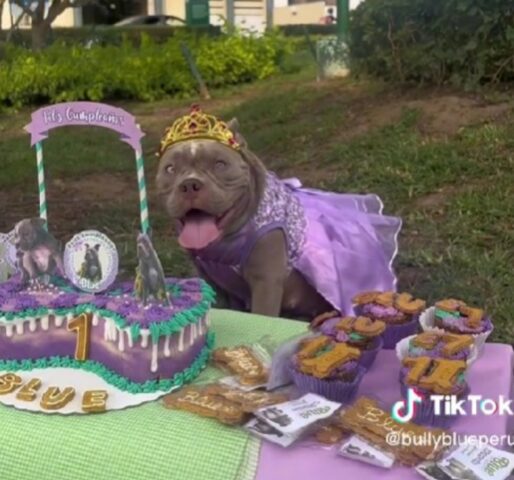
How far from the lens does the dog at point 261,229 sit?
7.59ft

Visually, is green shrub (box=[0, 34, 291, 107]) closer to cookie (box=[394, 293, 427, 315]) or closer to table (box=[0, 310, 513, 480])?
cookie (box=[394, 293, 427, 315])

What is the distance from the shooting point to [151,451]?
63.6 inches

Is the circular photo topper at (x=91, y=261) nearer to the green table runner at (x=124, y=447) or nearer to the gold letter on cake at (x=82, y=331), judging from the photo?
the gold letter on cake at (x=82, y=331)

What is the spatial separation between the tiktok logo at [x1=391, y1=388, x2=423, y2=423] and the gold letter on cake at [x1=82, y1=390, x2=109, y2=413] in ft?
1.76

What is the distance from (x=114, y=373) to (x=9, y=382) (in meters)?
0.21

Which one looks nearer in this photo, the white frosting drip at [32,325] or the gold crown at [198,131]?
the white frosting drip at [32,325]

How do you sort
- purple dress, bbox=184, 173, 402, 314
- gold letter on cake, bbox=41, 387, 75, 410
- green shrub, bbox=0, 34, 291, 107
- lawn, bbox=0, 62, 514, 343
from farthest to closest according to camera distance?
green shrub, bbox=0, 34, 291, 107, lawn, bbox=0, 62, 514, 343, purple dress, bbox=184, 173, 402, 314, gold letter on cake, bbox=41, 387, 75, 410

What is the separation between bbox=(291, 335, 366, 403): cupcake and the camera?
1.70m

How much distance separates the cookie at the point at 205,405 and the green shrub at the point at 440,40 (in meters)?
4.91

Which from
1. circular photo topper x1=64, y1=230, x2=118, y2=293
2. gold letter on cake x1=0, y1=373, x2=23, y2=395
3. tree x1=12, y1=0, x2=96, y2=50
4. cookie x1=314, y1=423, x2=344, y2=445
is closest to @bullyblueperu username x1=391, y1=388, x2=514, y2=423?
cookie x1=314, y1=423, x2=344, y2=445

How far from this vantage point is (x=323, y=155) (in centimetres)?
611

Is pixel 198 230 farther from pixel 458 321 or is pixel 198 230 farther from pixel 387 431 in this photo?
pixel 387 431

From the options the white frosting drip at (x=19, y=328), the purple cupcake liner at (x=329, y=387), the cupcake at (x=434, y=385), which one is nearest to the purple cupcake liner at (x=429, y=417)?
the cupcake at (x=434, y=385)

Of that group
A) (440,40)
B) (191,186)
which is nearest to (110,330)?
(191,186)
